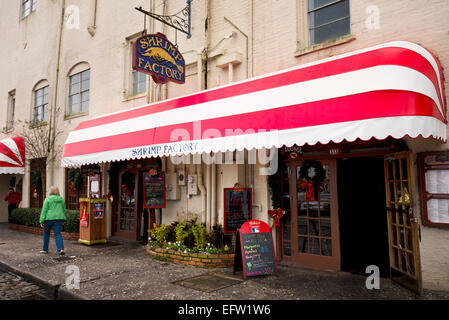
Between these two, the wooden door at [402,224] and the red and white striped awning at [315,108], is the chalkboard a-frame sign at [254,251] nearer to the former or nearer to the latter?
the red and white striped awning at [315,108]

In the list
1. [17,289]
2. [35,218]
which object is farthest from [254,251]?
[35,218]

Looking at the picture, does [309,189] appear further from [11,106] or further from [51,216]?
[11,106]

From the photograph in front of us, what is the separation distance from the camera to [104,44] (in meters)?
10.8

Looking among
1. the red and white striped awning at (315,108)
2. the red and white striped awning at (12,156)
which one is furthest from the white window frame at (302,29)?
the red and white striped awning at (12,156)

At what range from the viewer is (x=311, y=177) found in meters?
6.43

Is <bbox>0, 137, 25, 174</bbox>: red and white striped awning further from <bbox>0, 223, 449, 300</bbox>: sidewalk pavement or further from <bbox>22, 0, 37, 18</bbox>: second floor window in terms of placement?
<bbox>0, 223, 449, 300</bbox>: sidewalk pavement

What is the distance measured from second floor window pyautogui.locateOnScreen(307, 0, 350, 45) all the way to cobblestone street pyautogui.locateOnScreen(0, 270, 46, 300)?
6.87m

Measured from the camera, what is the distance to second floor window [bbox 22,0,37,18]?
14.5 metres

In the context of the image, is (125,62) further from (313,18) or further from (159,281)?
(159,281)

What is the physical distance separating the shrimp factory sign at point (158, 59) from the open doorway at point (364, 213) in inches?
162

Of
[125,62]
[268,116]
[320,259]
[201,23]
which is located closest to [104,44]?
[125,62]

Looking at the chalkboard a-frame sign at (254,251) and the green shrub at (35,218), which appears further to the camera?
the green shrub at (35,218)

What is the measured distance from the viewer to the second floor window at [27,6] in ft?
47.4

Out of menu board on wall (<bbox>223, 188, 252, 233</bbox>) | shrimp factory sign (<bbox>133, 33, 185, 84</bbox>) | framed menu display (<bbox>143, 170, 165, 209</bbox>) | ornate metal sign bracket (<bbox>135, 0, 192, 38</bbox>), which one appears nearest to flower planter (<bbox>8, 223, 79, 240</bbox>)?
framed menu display (<bbox>143, 170, 165, 209</bbox>)
